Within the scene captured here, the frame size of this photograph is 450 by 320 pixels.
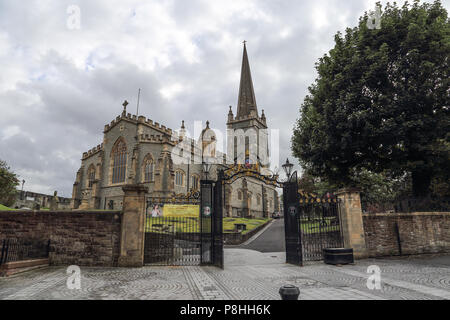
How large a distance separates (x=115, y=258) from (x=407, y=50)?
1724cm

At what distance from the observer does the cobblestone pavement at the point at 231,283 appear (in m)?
5.83

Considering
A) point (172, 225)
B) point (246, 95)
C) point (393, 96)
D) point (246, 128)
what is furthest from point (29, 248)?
point (246, 95)

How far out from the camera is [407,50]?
1346 cm

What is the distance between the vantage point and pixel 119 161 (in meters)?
39.2

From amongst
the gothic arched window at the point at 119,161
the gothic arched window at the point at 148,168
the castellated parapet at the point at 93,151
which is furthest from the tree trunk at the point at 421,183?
the castellated parapet at the point at 93,151

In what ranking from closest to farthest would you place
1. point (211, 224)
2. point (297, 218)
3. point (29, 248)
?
point (29, 248) → point (297, 218) → point (211, 224)

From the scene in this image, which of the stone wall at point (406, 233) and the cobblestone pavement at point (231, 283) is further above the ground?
the stone wall at point (406, 233)

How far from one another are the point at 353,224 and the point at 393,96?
7.26m

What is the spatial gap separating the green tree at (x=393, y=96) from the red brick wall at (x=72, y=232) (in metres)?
12.1

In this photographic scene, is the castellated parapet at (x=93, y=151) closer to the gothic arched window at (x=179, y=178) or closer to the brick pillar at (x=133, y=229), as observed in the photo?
the gothic arched window at (x=179, y=178)

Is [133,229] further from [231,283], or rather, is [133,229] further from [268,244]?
[268,244]

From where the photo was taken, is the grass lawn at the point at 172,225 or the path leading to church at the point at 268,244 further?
the path leading to church at the point at 268,244

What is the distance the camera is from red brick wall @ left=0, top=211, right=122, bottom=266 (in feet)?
33.4

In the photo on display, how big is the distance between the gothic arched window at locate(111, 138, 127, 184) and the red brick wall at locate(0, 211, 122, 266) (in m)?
27.9
